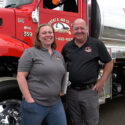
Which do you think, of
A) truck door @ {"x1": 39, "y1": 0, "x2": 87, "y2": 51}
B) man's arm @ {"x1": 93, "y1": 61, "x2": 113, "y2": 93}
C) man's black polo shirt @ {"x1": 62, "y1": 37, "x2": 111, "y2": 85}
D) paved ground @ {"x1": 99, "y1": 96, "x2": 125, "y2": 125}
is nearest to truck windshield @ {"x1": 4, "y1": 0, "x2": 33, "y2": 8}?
truck door @ {"x1": 39, "y1": 0, "x2": 87, "y2": 51}

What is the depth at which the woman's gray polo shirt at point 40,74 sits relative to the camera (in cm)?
181

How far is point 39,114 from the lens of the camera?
1.83 metres

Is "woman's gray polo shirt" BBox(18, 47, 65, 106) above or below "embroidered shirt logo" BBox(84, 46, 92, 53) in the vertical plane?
below

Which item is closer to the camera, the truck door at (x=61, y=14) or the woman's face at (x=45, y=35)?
the woman's face at (x=45, y=35)

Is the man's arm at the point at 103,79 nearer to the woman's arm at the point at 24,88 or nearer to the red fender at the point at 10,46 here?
the woman's arm at the point at 24,88

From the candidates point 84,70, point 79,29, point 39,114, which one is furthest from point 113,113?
point 39,114

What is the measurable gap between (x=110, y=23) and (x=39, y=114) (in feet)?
8.32

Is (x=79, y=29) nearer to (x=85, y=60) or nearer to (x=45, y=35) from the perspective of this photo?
(x=85, y=60)

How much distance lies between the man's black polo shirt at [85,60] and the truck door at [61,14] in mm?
947

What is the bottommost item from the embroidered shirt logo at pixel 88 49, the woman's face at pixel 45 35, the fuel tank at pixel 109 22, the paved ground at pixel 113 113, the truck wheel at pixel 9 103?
the paved ground at pixel 113 113

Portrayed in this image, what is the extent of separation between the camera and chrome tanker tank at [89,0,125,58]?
3564 millimetres

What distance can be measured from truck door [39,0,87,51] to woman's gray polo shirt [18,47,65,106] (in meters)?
1.30

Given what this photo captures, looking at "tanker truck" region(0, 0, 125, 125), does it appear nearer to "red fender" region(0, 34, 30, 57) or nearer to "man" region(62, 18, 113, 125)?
"red fender" region(0, 34, 30, 57)

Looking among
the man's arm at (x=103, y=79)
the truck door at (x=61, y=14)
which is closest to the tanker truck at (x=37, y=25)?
the truck door at (x=61, y=14)
